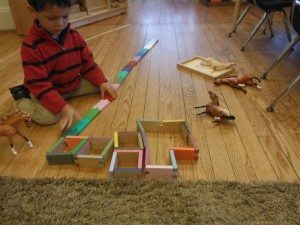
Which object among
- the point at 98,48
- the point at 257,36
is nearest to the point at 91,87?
the point at 98,48

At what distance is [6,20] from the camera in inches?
102

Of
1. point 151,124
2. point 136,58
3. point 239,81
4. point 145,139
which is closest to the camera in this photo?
point 145,139

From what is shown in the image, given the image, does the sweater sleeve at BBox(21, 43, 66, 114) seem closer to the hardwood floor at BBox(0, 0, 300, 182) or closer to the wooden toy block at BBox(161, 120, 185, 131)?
the hardwood floor at BBox(0, 0, 300, 182)

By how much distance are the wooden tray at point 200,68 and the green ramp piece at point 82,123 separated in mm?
660

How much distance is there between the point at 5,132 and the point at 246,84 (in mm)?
1148

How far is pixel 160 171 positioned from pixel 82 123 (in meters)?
0.44

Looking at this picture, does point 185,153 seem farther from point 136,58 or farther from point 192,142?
point 136,58

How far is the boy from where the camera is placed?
1025 mm

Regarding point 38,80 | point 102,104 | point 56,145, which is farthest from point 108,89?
point 56,145

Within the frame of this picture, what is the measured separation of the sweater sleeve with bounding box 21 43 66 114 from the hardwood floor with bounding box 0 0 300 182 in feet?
0.37

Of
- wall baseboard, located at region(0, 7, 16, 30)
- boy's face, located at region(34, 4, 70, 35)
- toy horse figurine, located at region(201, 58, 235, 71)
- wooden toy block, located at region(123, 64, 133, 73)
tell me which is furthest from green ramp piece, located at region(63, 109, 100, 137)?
wall baseboard, located at region(0, 7, 16, 30)

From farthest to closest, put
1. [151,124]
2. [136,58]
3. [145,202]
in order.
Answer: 1. [136,58]
2. [151,124]
3. [145,202]

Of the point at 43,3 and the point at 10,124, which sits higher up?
the point at 43,3

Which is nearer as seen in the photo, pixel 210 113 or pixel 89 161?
pixel 89 161
